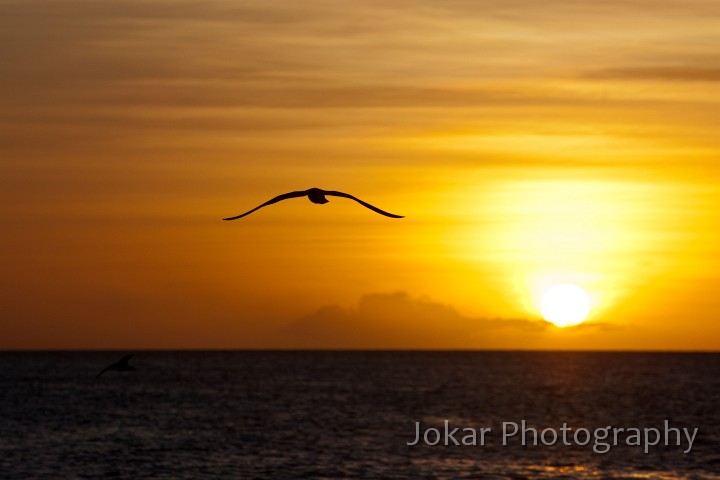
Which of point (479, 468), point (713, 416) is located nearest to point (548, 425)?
point (713, 416)

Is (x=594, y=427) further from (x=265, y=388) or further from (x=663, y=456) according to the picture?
(x=265, y=388)

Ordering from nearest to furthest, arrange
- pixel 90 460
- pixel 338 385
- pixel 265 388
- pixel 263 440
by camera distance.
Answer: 1. pixel 90 460
2. pixel 263 440
3. pixel 265 388
4. pixel 338 385

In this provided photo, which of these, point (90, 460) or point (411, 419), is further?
point (411, 419)

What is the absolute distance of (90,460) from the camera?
82.8 metres

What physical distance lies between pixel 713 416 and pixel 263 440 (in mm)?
53652

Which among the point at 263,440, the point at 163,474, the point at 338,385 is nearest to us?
the point at 163,474

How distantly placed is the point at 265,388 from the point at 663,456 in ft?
325

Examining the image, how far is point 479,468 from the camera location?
78.3 meters

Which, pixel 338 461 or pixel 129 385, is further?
pixel 129 385

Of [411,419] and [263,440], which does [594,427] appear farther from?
[263,440]

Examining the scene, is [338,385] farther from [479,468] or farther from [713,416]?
[479,468]

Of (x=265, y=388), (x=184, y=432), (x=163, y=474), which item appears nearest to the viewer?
(x=163, y=474)

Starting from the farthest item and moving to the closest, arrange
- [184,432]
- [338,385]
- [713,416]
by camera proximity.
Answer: [338,385] → [713,416] → [184,432]

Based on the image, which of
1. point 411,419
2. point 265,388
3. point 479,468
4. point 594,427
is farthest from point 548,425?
point 265,388
